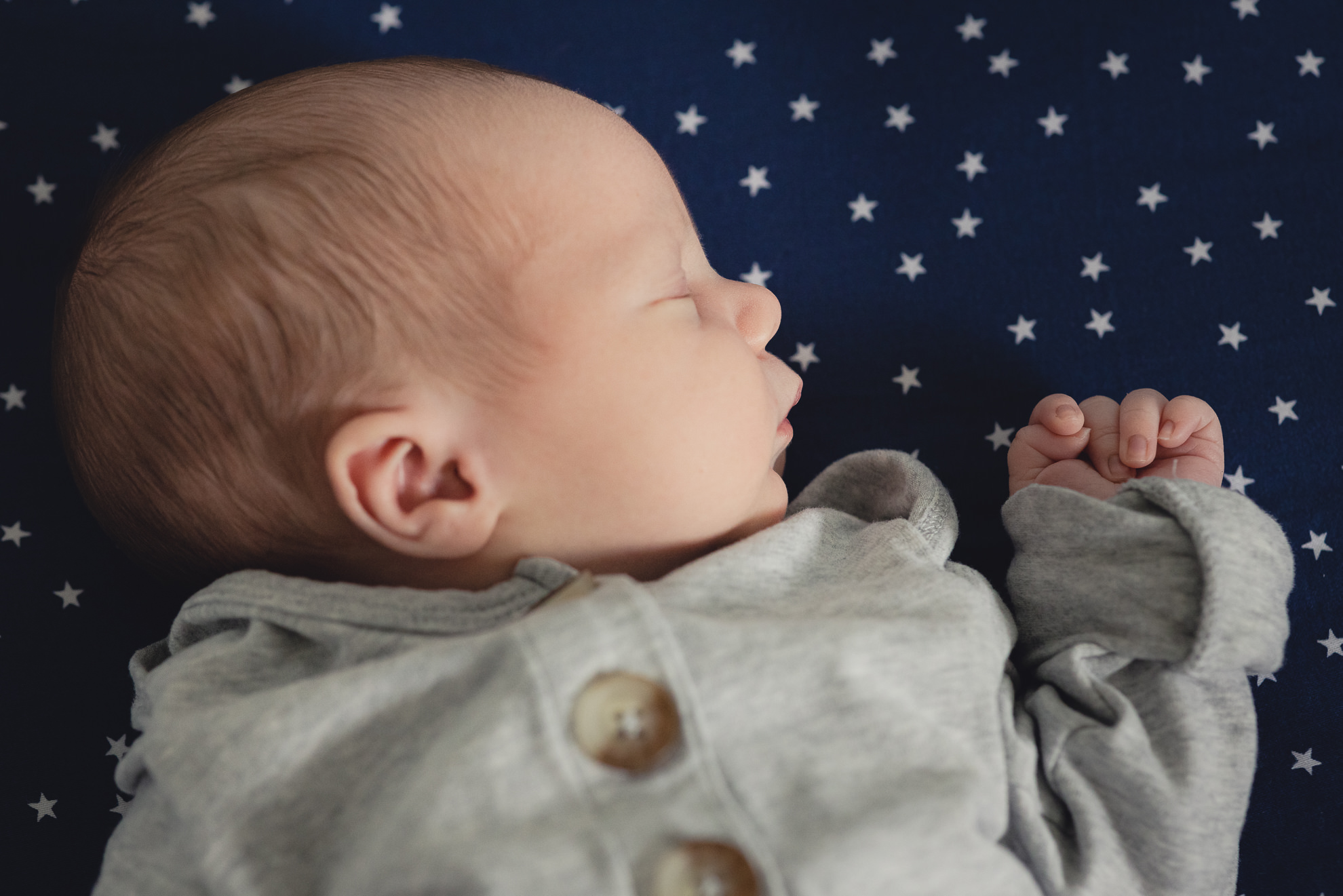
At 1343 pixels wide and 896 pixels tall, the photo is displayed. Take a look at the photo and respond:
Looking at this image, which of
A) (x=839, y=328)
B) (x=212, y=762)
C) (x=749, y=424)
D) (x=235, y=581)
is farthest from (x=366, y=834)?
(x=839, y=328)

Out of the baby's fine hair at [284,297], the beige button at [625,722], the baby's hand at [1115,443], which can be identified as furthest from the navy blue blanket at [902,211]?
the beige button at [625,722]

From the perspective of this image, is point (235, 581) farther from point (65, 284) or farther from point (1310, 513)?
point (1310, 513)

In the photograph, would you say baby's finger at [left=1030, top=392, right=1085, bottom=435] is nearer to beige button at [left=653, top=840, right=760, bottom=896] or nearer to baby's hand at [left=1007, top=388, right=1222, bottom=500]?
baby's hand at [left=1007, top=388, right=1222, bottom=500]

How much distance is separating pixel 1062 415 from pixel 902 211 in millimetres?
420

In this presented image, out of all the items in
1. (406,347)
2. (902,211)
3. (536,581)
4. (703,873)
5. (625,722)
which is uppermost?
(902,211)

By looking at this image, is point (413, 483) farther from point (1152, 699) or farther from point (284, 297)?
point (1152, 699)

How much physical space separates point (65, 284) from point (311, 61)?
57 centimetres

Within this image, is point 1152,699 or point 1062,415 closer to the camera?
point 1152,699

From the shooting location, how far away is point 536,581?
1160mm

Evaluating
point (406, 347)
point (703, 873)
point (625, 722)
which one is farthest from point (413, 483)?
point (703, 873)

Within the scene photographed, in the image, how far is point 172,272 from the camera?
1114 millimetres

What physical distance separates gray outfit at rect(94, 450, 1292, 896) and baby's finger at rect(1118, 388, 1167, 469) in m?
0.08

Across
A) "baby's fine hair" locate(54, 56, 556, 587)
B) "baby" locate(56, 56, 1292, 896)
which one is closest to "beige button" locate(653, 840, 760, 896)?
"baby" locate(56, 56, 1292, 896)

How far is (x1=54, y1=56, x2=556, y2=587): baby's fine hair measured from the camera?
1.09 metres
